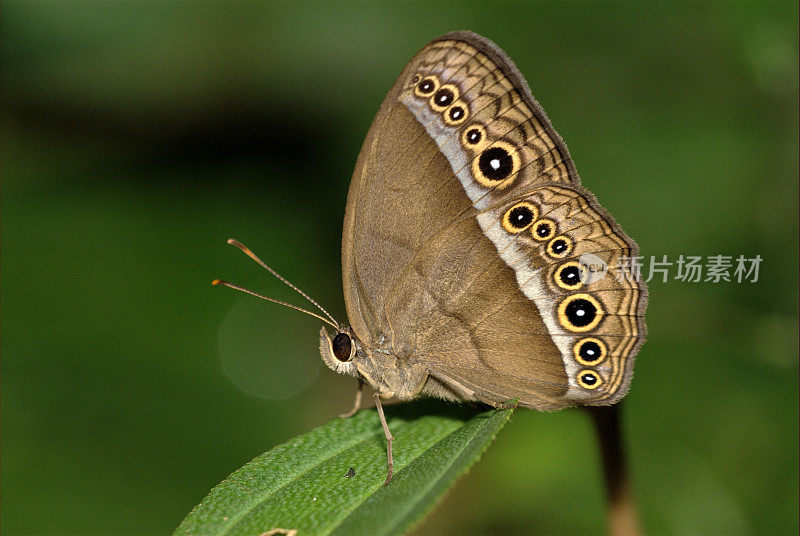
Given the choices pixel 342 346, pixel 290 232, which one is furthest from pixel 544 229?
pixel 290 232

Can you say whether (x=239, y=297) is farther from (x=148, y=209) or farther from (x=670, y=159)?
(x=670, y=159)

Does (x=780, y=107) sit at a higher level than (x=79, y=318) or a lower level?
higher

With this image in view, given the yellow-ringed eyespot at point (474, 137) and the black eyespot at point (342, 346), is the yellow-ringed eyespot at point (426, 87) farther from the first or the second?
the black eyespot at point (342, 346)

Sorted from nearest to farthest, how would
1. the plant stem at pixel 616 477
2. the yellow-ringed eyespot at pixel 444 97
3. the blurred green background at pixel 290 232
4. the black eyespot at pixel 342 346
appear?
the plant stem at pixel 616 477 < the yellow-ringed eyespot at pixel 444 97 < the black eyespot at pixel 342 346 < the blurred green background at pixel 290 232

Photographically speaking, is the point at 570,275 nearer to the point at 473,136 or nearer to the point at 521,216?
the point at 521,216

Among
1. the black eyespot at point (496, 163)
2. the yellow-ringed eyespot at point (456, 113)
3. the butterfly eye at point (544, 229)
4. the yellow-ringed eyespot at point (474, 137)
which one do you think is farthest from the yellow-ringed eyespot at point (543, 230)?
the yellow-ringed eyespot at point (456, 113)

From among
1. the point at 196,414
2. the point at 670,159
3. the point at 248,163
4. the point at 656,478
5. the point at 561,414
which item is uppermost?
the point at 248,163

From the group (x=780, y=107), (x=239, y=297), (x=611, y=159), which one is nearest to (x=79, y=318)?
(x=239, y=297)

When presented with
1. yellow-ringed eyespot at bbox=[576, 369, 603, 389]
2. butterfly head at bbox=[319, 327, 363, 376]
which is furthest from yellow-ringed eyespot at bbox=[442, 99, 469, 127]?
yellow-ringed eyespot at bbox=[576, 369, 603, 389]
